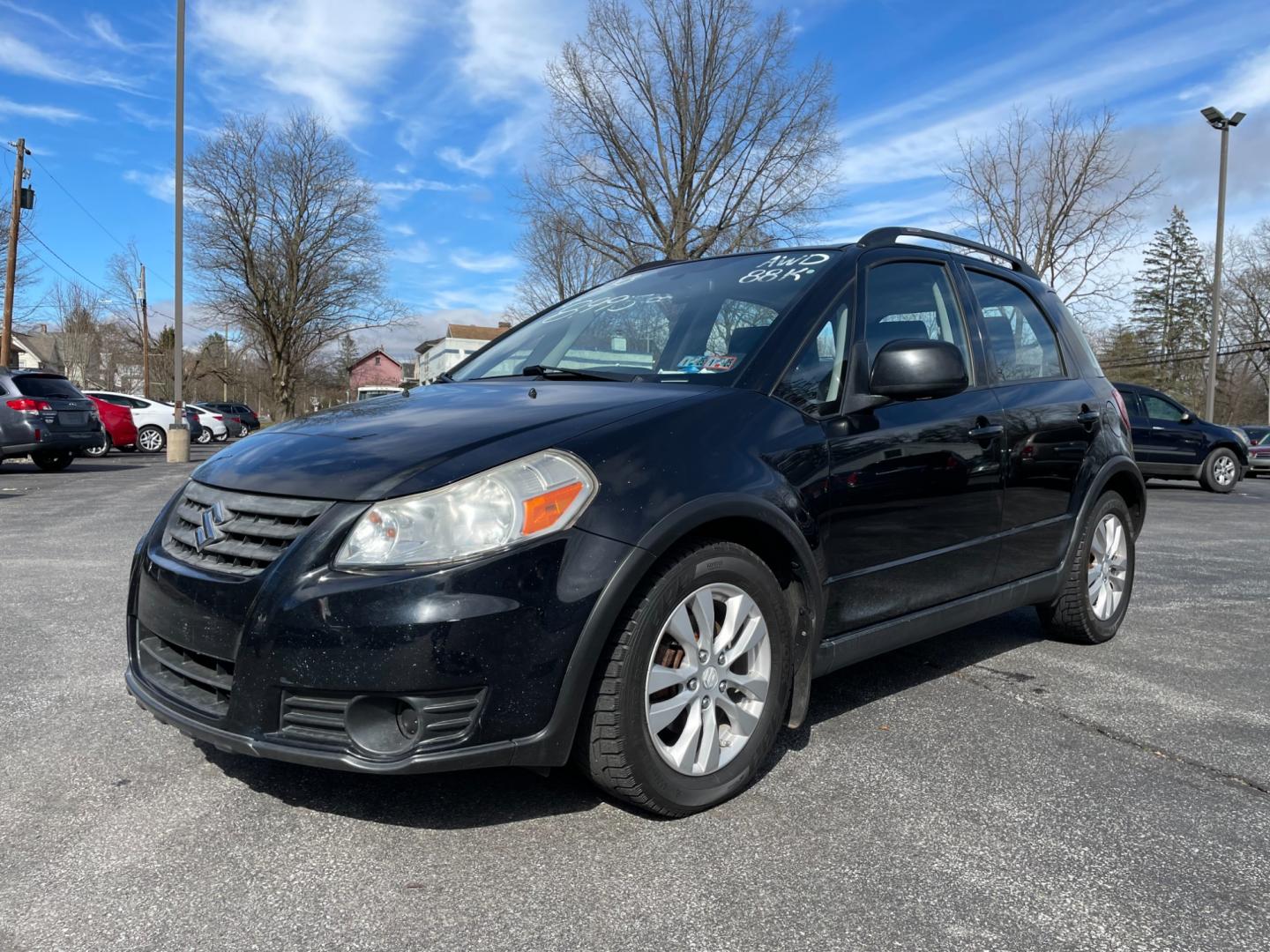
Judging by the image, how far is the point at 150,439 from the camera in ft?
79.7

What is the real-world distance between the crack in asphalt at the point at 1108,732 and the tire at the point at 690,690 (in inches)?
52.8

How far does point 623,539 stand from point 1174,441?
667 inches

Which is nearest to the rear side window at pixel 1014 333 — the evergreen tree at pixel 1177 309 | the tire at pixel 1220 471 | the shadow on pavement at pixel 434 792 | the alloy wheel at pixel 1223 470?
the shadow on pavement at pixel 434 792

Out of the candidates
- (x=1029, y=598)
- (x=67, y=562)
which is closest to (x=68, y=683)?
(x=67, y=562)

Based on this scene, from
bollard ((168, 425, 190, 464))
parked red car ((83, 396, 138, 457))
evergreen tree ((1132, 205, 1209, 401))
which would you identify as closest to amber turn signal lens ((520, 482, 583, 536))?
bollard ((168, 425, 190, 464))

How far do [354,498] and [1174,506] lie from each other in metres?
13.5

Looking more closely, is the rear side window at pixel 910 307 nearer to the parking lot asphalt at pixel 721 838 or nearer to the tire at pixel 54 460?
the parking lot asphalt at pixel 721 838

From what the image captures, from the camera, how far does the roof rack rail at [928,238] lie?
12.0 ft

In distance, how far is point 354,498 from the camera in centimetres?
235

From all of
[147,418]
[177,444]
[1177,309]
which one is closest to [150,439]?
[147,418]

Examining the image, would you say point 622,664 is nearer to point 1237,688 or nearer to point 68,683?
point 68,683

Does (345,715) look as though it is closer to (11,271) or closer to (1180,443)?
(1180,443)

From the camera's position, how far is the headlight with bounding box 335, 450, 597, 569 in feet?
7.48

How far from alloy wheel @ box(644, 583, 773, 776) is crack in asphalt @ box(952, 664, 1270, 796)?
4.78 feet
